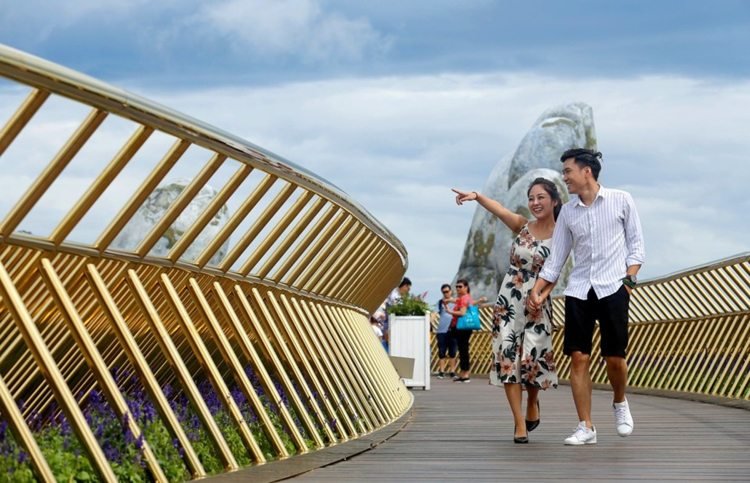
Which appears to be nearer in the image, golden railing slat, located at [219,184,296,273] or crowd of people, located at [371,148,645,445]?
golden railing slat, located at [219,184,296,273]

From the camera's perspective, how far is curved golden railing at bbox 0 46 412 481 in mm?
5480

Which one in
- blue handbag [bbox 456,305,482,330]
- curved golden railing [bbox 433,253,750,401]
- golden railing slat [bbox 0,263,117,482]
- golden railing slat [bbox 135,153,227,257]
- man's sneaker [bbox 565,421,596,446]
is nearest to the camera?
golden railing slat [bbox 0,263,117,482]

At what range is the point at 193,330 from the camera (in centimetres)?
698

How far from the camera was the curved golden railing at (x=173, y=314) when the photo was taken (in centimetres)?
548

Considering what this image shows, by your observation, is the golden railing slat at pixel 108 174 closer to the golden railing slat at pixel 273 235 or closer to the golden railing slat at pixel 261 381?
the golden railing slat at pixel 261 381

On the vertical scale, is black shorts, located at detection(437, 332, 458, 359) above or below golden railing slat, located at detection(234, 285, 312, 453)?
above

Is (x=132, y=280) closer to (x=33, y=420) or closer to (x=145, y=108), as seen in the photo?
(x=145, y=108)

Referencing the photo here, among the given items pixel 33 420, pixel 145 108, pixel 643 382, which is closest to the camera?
pixel 145 108

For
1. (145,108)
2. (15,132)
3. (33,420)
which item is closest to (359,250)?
(33,420)

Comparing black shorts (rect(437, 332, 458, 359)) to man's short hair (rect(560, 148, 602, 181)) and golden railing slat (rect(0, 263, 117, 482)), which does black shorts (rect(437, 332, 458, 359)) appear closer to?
man's short hair (rect(560, 148, 602, 181))

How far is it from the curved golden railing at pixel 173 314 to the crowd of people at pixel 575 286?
1.05m

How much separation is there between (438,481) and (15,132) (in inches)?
104

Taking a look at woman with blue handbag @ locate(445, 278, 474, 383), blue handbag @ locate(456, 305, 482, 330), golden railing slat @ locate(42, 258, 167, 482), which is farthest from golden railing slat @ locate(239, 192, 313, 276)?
blue handbag @ locate(456, 305, 482, 330)

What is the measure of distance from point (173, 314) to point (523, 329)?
236 cm
